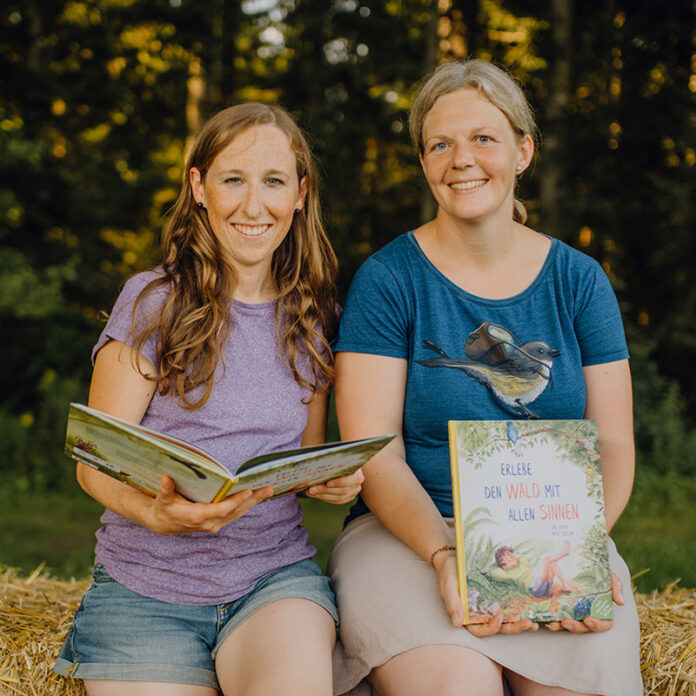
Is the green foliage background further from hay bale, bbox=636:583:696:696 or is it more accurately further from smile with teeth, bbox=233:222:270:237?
smile with teeth, bbox=233:222:270:237

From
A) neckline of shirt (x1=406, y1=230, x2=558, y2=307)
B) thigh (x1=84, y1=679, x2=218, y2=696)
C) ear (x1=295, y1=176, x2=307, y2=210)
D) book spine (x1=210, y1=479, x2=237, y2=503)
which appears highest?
ear (x1=295, y1=176, x2=307, y2=210)

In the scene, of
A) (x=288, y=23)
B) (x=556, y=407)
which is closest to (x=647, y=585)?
(x=556, y=407)

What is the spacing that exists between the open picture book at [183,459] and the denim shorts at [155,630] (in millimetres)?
408

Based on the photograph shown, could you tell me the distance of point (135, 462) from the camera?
6.07ft

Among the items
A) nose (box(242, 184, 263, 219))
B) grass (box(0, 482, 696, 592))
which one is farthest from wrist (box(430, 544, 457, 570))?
grass (box(0, 482, 696, 592))

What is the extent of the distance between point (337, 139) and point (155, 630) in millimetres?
9590

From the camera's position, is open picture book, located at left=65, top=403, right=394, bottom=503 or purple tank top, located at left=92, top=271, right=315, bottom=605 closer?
open picture book, located at left=65, top=403, right=394, bottom=503

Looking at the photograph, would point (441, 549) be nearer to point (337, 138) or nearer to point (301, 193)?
point (301, 193)

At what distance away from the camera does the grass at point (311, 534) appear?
5.01 meters

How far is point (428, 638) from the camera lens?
207 centimetres

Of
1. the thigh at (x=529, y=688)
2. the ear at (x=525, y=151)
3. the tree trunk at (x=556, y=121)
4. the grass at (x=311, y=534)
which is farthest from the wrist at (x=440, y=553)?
the tree trunk at (x=556, y=121)

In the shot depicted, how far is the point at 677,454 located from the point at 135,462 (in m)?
7.16

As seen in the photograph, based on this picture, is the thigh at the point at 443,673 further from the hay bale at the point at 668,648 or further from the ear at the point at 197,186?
the ear at the point at 197,186

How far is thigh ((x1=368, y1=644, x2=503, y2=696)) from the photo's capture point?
197 cm
